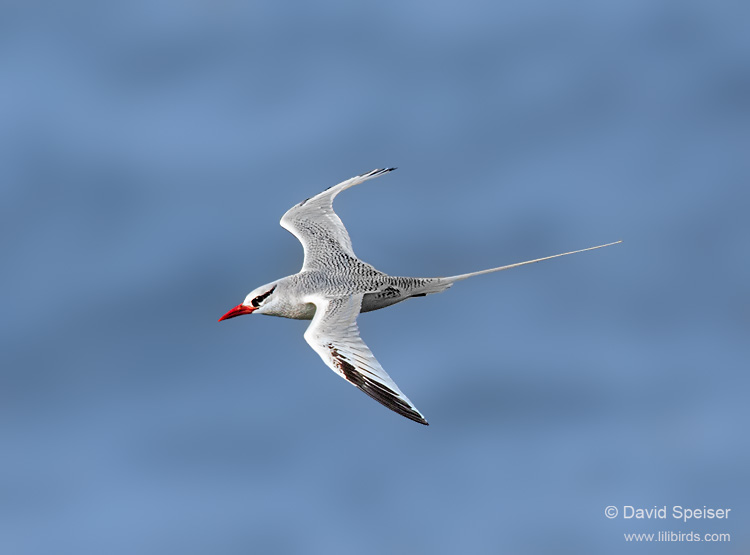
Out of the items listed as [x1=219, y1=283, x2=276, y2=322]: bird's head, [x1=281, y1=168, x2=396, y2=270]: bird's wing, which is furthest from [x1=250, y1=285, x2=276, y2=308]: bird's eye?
[x1=281, y1=168, x2=396, y2=270]: bird's wing

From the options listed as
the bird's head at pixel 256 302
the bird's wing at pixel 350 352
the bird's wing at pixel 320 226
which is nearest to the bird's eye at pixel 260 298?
the bird's head at pixel 256 302

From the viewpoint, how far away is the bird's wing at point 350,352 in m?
14.6

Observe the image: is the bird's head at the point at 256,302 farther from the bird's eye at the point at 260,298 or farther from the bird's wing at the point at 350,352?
the bird's wing at the point at 350,352

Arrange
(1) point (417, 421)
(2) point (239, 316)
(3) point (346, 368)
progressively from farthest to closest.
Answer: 1. (2) point (239, 316)
2. (3) point (346, 368)
3. (1) point (417, 421)

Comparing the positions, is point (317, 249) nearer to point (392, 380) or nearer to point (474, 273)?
point (474, 273)

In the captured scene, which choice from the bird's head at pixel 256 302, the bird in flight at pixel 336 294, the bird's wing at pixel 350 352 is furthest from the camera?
the bird's head at pixel 256 302

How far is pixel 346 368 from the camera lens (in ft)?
50.4

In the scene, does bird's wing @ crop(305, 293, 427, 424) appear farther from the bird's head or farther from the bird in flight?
the bird's head

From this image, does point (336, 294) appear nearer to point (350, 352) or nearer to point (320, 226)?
point (350, 352)

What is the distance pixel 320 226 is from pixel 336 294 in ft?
10.7

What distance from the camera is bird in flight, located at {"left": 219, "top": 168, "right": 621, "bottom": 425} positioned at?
15.2 metres

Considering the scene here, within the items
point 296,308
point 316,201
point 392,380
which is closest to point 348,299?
point 296,308

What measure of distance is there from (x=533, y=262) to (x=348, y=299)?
10.4 feet

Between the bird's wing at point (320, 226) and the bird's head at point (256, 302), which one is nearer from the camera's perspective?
the bird's head at point (256, 302)
